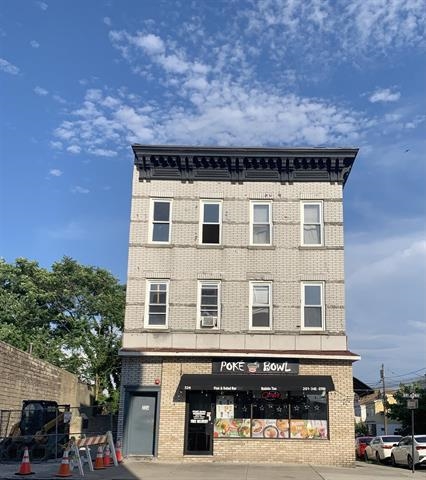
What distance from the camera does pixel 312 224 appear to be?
2291 cm

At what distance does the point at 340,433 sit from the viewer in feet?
67.9

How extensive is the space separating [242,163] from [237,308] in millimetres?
5725

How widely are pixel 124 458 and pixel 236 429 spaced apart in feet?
13.3

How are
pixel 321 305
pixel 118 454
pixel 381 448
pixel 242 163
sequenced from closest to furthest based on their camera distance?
pixel 118 454 < pixel 321 305 < pixel 242 163 < pixel 381 448

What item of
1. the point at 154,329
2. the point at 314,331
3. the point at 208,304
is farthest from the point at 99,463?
the point at 314,331

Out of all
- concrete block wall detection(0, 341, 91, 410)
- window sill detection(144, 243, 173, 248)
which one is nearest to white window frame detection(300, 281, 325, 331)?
window sill detection(144, 243, 173, 248)

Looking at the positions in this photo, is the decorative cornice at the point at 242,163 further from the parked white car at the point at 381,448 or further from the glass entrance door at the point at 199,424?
the parked white car at the point at 381,448

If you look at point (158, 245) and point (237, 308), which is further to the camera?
point (158, 245)

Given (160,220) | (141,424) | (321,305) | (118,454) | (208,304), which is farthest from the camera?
(160,220)

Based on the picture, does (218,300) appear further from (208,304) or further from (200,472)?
(200,472)

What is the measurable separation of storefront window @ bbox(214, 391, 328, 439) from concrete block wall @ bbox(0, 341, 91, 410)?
803 cm

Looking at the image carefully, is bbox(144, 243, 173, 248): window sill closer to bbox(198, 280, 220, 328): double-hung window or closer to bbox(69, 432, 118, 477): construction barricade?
bbox(198, 280, 220, 328): double-hung window

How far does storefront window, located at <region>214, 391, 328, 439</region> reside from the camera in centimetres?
2086

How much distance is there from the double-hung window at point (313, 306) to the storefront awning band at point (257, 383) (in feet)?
6.43
